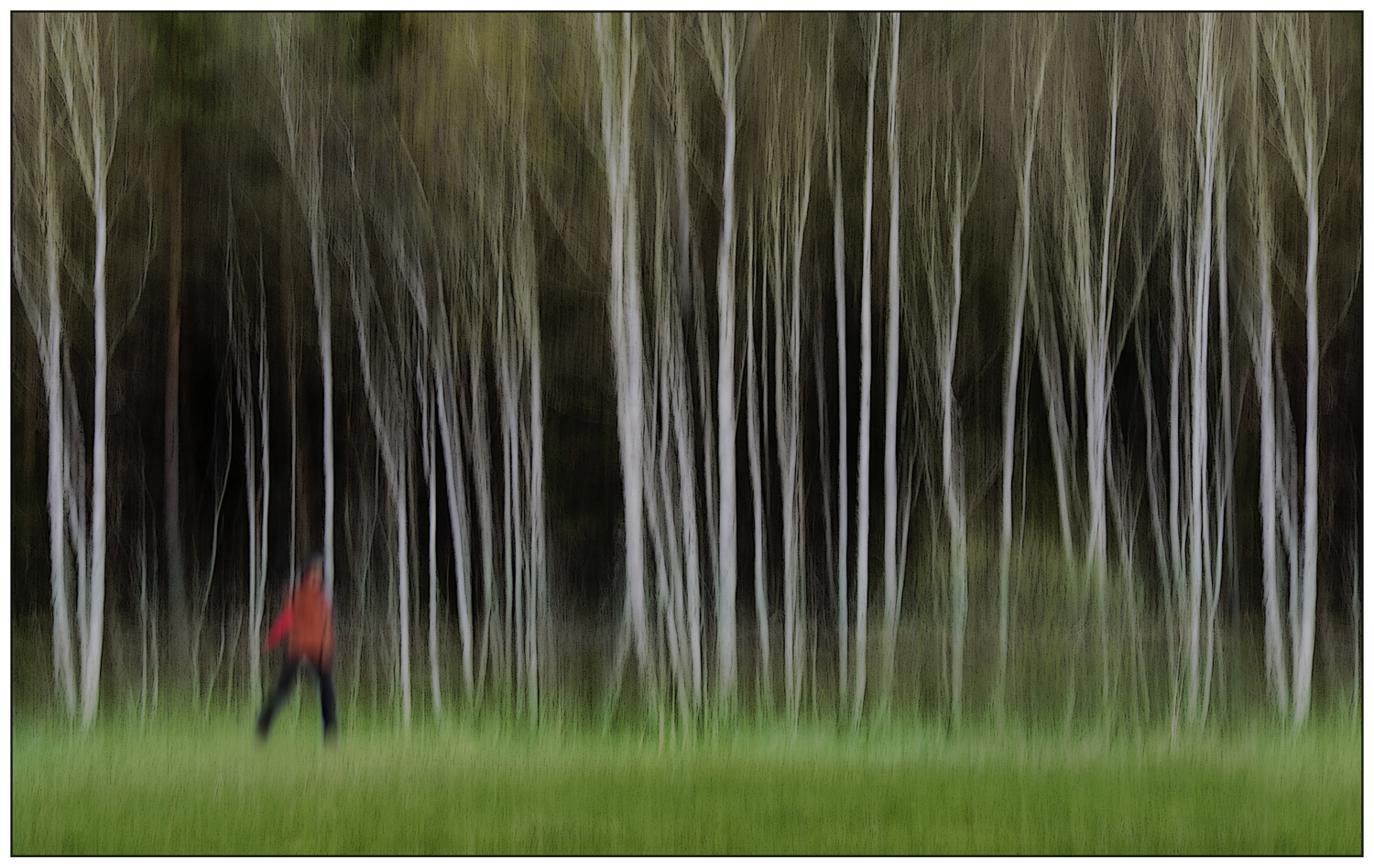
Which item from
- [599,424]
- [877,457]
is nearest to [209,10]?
[599,424]

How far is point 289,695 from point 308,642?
203 millimetres

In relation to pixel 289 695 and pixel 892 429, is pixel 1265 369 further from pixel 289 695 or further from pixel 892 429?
pixel 289 695

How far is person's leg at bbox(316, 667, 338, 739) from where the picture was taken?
12.8 ft

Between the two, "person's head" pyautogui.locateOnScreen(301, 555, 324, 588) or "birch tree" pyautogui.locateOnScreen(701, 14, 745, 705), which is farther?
"birch tree" pyautogui.locateOnScreen(701, 14, 745, 705)

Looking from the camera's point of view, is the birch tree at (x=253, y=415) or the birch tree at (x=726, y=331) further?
the birch tree at (x=726, y=331)

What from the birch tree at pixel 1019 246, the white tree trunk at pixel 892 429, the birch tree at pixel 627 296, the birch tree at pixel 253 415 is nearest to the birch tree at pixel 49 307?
the birch tree at pixel 253 415

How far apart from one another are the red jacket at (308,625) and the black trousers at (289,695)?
22 mm

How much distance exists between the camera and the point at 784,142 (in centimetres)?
404

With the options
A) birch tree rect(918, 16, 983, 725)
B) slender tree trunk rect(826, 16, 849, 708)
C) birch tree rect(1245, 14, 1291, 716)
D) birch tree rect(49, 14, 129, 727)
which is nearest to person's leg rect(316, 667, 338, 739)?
birch tree rect(49, 14, 129, 727)

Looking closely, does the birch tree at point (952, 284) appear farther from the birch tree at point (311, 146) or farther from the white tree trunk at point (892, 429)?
the birch tree at point (311, 146)

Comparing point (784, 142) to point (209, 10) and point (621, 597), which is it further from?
point (209, 10)

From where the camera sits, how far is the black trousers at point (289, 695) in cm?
392

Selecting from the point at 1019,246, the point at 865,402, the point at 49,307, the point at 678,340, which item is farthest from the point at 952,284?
the point at 49,307

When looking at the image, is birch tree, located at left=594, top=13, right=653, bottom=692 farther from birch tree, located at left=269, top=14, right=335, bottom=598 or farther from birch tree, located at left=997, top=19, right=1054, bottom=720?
birch tree, located at left=997, top=19, right=1054, bottom=720
